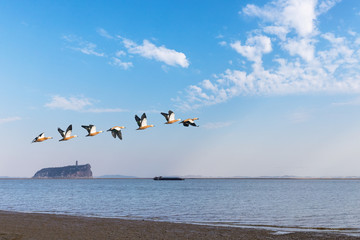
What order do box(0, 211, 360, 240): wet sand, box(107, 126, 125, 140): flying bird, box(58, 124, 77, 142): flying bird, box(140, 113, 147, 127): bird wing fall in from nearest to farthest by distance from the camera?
box(107, 126, 125, 140): flying bird
box(140, 113, 147, 127): bird wing
box(58, 124, 77, 142): flying bird
box(0, 211, 360, 240): wet sand

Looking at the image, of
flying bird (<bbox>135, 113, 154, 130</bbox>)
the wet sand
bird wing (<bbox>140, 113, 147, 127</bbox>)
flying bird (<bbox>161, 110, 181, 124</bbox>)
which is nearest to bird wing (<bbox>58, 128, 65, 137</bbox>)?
flying bird (<bbox>135, 113, 154, 130</bbox>)

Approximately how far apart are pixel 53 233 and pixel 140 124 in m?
21.9

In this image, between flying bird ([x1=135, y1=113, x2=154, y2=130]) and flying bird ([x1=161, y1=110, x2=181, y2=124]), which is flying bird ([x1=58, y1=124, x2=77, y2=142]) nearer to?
flying bird ([x1=135, y1=113, x2=154, y2=130])

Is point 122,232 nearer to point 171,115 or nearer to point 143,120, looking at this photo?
point 171,115

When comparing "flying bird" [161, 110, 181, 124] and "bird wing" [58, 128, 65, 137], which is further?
"bird wing" [58, 128, 65, 137]

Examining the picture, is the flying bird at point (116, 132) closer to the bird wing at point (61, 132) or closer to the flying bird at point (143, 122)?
the flying bird at point (143, 122)

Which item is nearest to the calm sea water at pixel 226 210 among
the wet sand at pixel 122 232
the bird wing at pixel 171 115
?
the wet sand at pixel 122 232

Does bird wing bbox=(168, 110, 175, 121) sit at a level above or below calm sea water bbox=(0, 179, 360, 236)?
above

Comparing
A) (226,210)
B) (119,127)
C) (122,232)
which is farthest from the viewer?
(226,210)

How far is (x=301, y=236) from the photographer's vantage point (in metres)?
26.2

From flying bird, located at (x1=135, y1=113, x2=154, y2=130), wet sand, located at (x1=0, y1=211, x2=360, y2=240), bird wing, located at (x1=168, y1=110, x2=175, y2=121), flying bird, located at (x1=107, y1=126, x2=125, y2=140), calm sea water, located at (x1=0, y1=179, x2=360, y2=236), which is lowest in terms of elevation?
calm sea water, located at (x1=0, y1=179, x2=360, y2=236)

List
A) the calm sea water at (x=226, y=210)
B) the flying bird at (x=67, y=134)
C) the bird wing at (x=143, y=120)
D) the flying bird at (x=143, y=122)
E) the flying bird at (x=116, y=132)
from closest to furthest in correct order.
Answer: the flying bird at (x=116, y=132)
the flying bird at (x=143, y=122)
the bird wing at (x=143, y=120)
the flying bird at (x=67, y=134)
the calm sea water at (x=226, y=210)

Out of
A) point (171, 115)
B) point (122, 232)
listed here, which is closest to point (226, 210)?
point (122, 232)

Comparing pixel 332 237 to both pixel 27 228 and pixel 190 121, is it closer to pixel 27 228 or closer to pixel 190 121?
pixel 190 121
